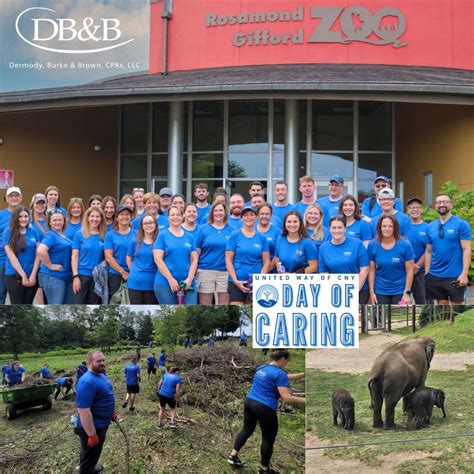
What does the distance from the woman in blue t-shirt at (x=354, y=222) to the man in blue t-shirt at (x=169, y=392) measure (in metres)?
2.22

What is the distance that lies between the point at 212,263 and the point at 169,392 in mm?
1618

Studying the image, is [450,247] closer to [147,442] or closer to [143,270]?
[143,270]

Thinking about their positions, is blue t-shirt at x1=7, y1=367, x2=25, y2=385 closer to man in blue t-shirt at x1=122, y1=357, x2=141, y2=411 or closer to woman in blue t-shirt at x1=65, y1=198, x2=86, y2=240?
man in blue t-shirt at x1=122, y1=357, x2=141, y2=411

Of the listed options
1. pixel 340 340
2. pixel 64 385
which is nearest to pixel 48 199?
pixel 64 385

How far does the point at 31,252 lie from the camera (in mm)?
6809

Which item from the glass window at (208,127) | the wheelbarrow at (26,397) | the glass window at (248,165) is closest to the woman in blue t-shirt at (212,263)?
the wheelbarrow at (26,397)

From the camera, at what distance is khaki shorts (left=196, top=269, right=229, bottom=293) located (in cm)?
661

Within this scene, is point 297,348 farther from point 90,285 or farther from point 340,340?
point 90,285

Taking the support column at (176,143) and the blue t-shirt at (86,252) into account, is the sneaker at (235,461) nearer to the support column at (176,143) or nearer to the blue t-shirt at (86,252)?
the blue t-shirt at (86,252)

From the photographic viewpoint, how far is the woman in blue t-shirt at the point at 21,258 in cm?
672

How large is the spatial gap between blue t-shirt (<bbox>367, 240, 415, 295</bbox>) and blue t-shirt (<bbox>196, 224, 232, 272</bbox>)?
1.41 metres

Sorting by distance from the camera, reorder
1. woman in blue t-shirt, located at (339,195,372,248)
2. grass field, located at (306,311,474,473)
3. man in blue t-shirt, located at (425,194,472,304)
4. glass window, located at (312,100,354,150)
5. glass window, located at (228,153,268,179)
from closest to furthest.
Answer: grass field, located at (306,311,474,473)
woman in blue t-shirt, located at (339,195,372,248)
man in blue t-shirt, located at (425,194,472,304)
glass window, located at (312,100,354,150)
glass window, located at (228,153,268,179)

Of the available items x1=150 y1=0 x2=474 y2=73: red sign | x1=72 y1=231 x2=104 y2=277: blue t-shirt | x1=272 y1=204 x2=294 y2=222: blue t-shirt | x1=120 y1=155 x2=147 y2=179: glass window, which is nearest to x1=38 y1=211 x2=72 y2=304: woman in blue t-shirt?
x1=72 y1=231 x2=104 y2=277: blue t-shirt

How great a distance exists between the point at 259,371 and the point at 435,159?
473 inches
